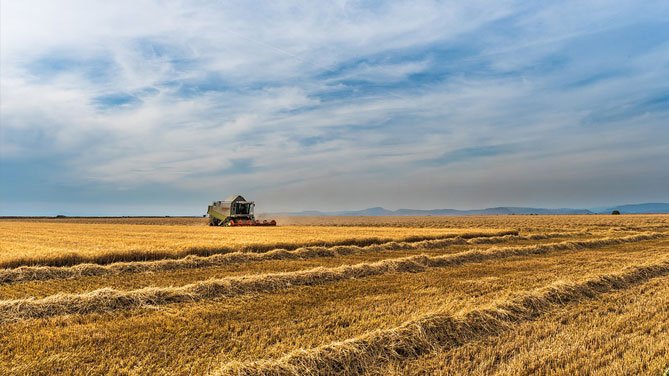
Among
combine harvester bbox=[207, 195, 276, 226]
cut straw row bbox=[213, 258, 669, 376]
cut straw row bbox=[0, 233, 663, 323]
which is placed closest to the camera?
cut straw row bbox=[213, 258, 669, 376]

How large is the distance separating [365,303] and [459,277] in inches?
169

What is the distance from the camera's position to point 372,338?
16.6 feet

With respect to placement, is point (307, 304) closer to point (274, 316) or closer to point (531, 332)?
point (274, 316)

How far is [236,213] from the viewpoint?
38.6m

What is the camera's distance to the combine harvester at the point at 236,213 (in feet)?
125

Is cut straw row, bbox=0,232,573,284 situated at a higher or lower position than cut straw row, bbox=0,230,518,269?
lower

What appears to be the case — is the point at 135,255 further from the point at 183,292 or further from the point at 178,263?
the point at 183,292

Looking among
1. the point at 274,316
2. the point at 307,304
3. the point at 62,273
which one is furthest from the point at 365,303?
the point at 62,273

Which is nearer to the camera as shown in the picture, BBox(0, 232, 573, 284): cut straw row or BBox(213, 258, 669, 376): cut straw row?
BBox(213, 258, 669, 376): cut straw row

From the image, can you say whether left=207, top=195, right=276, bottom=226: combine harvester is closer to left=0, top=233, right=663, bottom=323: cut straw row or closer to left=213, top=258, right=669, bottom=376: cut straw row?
left=0, top=233, right=663, bottom=323: cut straw row

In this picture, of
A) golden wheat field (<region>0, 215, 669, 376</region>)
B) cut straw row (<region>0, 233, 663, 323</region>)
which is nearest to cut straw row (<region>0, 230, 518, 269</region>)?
golden wheat field (<region>0, 215, 669, 376</region>)

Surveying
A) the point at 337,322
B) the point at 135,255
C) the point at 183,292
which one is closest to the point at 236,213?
the point at 135,255

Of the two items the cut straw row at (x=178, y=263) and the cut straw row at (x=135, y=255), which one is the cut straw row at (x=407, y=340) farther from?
the cut straw row at (x=135, y=255)

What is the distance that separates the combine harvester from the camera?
37963 millimetres
